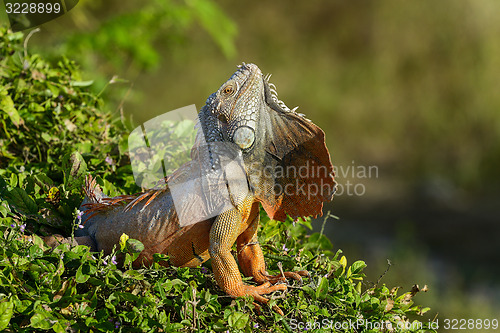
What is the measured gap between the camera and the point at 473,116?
32.3 ft

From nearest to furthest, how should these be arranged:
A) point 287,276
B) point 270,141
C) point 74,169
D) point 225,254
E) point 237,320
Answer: point 237,320 < point 225,254 < point 270,141 < point 287,276 < point 74,169

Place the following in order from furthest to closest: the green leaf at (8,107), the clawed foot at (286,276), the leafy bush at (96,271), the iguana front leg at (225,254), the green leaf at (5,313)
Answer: the green leaf at (8,107) < the clawed foot at (286,276) < the iguana front leg at (225,254) < the leafy bush at (96,271) < the green leaf at (5,313)

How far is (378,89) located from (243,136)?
8527 millimetres

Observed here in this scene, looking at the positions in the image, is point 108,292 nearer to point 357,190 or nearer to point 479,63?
point 357,190

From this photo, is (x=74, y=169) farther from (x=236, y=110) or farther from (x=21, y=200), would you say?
(x=236, y=110)

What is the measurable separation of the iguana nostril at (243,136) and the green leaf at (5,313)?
117 cm

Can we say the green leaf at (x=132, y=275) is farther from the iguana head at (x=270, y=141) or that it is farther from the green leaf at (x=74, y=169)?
the green leaf at (x=74, y=169)

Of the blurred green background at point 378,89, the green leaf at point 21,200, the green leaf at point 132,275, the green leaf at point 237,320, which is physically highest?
the blurred green background at point 378,89

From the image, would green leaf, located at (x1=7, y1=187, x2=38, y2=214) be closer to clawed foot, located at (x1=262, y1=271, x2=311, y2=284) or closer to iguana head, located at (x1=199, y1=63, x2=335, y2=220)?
iguana head, located at (x1=199, y1=63, x2=335, y2=220)

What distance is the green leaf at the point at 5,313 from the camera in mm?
2074

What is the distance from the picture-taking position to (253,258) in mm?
2775

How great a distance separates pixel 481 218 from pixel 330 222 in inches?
92.6

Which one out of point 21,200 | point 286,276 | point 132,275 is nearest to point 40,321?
point 132,275

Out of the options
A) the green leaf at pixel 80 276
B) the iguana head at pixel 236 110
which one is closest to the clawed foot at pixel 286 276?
the iguana head at pixel 236 110
